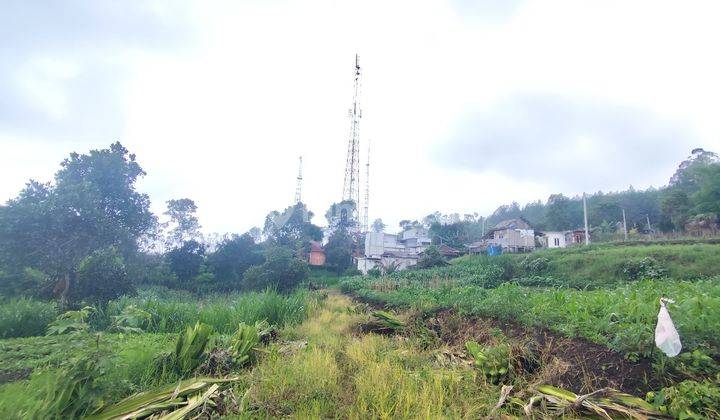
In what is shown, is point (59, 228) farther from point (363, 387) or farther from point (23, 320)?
point (363, 387)

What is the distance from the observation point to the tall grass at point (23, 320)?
7867 mm

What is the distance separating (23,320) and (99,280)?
5446 mm

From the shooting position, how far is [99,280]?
13.3m

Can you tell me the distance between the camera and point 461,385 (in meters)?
3.54

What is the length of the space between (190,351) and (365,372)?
1.99 m

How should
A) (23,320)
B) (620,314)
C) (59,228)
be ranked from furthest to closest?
1. (59,228)
2. (23,320)
3. (620,314)

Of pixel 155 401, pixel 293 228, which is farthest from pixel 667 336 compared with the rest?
pixel 293 228

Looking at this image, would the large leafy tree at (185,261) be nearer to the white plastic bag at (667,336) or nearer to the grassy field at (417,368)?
the grassy field at (417,368)

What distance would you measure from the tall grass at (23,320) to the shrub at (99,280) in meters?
4.56

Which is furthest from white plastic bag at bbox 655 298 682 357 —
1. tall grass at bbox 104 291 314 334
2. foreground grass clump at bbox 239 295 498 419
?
tall grass at bbox 104 291 314 334

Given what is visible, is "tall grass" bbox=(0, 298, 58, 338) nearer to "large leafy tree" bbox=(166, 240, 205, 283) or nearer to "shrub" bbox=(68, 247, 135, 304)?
"shrub" bbox=(68, 247, 135, 304)

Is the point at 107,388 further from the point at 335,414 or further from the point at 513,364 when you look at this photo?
the point at 513,364

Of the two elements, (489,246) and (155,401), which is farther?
(489,246)

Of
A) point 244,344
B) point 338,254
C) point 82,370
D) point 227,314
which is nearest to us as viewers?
point 82,370
